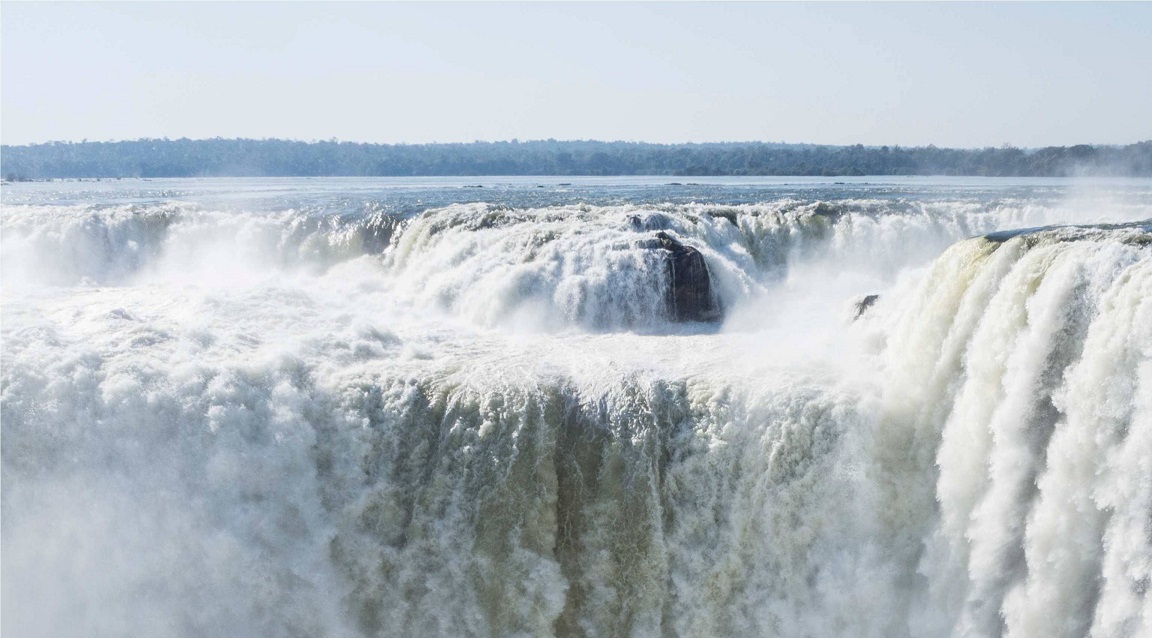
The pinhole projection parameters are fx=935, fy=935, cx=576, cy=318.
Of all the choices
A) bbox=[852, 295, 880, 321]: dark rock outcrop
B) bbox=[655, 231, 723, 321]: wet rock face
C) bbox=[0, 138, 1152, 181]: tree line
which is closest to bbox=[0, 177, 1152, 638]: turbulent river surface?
bbox=[852, 295, 880, 321]: dark rock outcrop

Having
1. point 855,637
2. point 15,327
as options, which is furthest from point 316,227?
point 855,637

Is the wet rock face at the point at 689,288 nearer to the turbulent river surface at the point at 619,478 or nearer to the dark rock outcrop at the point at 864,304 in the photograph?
the dark rock outcrop at the point at 864,304

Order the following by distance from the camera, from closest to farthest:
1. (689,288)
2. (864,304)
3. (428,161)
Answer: (864,304)
(689,288)
(428,161)

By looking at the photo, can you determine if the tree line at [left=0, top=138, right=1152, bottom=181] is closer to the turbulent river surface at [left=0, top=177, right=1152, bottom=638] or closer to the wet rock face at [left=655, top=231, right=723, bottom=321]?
the wet rock face at [left=655, top=231, right=723, bottom=321]

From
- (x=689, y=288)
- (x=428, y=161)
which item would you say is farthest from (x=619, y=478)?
(x=428, y=161)

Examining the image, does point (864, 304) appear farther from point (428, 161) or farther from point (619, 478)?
point (428, 161)
